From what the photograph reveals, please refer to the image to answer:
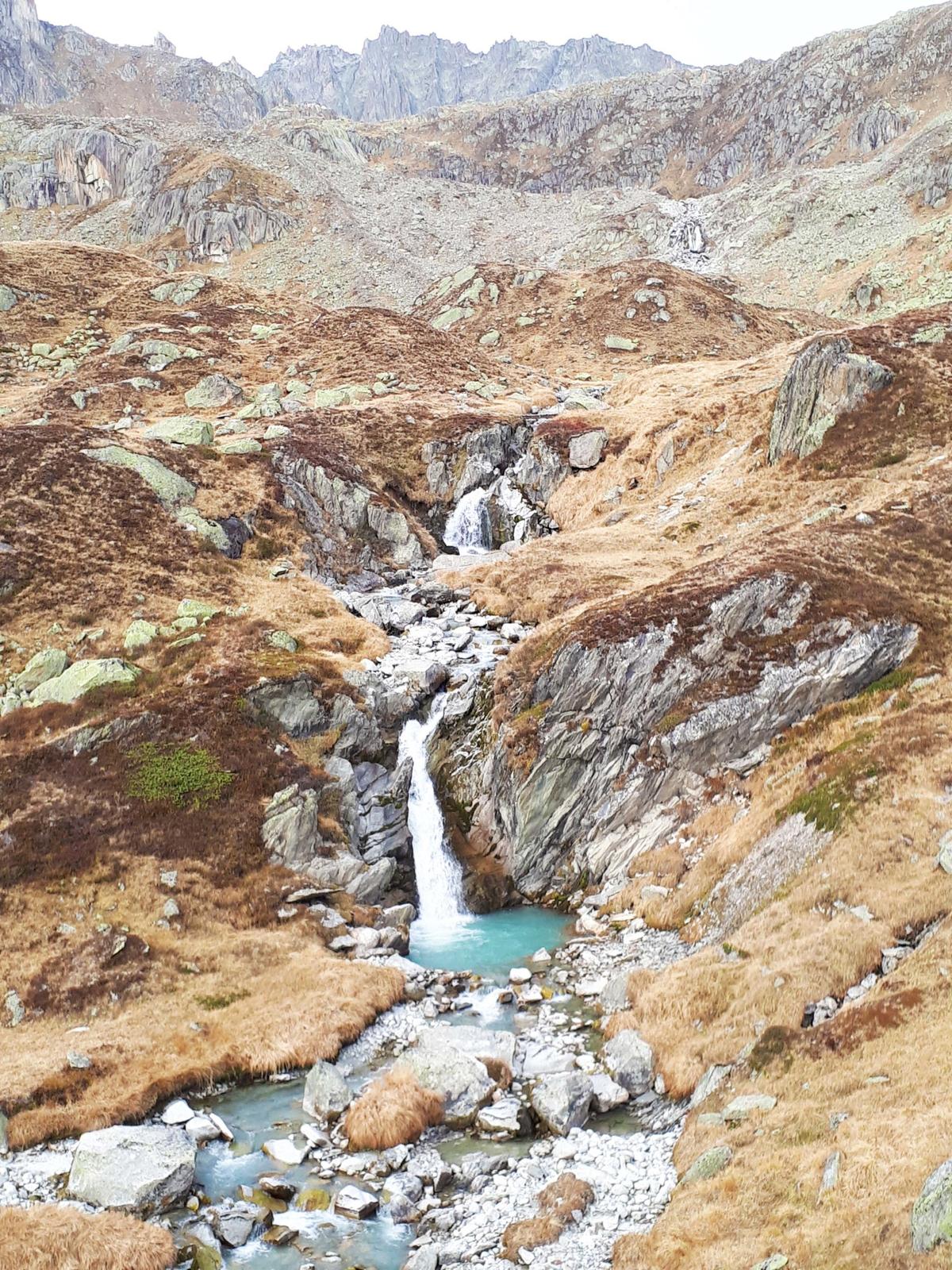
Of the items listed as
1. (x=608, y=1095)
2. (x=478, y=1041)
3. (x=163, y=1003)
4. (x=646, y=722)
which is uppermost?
(x=646, y=722)

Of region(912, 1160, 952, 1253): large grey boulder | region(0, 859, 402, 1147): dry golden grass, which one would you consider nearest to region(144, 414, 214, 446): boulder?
region(0, 859, 402, 1147): dry golden grass

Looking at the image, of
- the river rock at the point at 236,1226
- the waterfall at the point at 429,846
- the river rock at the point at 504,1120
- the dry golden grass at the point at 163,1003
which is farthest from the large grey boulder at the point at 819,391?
the river rock at the point at 236,1226

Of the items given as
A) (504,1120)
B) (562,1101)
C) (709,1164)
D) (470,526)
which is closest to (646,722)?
(562,1101)

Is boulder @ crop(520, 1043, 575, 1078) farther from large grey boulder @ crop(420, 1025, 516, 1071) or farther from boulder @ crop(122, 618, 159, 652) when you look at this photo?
boulder @ crop(122, 618, 159, 652)

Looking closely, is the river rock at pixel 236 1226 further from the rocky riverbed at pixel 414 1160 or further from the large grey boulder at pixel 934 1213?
the large grey boulder at pixel 934 1213

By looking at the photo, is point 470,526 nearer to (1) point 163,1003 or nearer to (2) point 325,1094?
(1) point 163,1003
